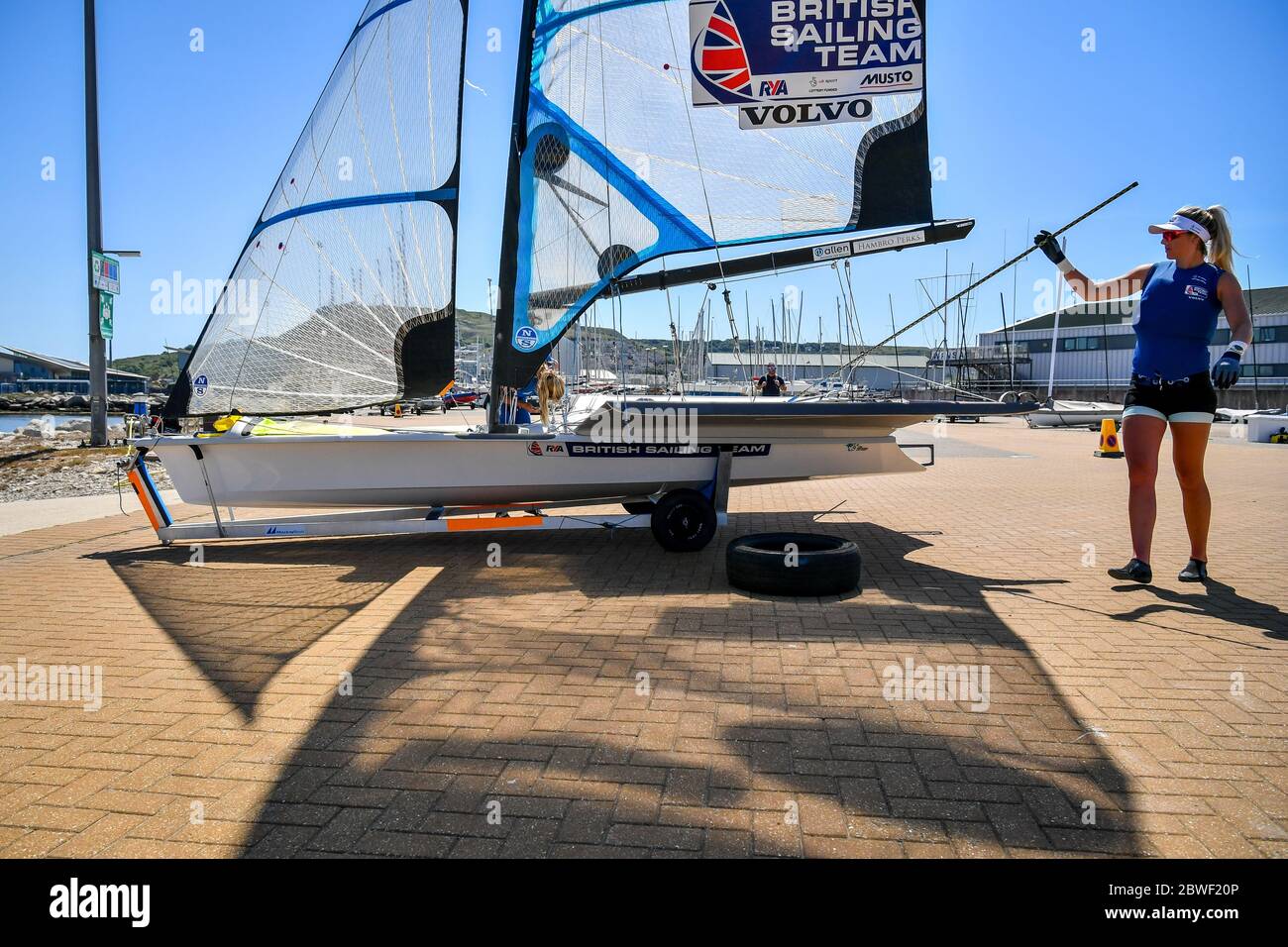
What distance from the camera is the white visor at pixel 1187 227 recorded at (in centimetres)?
498

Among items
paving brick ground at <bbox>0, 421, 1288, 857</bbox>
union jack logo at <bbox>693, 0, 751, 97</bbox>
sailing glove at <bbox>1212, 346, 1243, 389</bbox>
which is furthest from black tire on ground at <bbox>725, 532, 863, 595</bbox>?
union jack logo at <bbox>693, 0, 751, 97</bbox>

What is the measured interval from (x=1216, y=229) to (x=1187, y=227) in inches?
9.1

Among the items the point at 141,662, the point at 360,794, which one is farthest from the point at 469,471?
the point at 360,794

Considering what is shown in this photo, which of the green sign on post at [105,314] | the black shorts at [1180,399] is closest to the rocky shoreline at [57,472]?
the green sign on post at [105,314]

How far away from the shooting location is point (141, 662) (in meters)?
3.92

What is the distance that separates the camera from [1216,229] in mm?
5043

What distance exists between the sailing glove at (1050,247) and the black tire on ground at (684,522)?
317 centimetres

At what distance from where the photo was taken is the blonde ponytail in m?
5.02

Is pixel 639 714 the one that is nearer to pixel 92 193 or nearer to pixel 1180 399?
pixel 1180 399

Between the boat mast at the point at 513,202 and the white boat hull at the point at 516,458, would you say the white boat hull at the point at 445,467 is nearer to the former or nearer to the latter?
the white boat hull at the point at 516,458

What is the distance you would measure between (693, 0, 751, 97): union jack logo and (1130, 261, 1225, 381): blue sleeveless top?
3.95 m

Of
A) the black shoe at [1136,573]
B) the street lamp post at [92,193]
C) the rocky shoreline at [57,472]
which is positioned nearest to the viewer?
the black shoe at [1136,573]

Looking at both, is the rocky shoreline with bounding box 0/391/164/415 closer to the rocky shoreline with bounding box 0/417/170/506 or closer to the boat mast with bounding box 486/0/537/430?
the rocky shoreline with bounding box 0/417/170/506
